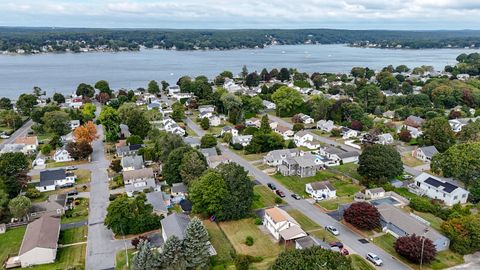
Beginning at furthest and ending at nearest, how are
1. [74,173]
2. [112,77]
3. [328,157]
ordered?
[112,77] → [328,157] → [74,173]

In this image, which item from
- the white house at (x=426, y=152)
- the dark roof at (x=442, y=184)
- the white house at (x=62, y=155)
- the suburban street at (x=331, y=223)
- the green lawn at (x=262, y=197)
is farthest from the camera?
the white house at (x=62, y=155)

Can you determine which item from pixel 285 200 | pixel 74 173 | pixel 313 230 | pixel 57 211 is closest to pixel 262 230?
pixel 313 230

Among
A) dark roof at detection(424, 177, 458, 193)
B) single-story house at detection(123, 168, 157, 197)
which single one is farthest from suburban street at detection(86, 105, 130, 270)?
dark roof at detection(424, 177, 458, 193)

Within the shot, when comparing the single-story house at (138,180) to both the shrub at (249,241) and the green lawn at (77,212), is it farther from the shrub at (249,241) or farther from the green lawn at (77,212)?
the shrub at (249,241)

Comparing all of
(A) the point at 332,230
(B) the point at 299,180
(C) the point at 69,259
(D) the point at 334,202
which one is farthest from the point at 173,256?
(B) the point at 299,180

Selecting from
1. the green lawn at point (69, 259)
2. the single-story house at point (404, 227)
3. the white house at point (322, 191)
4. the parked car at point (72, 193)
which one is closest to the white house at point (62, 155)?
the parked car at point (72, 193)

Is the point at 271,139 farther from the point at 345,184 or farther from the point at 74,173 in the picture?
the point at 74,173

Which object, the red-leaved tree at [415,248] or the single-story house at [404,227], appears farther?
the single-story house at [404,227]
